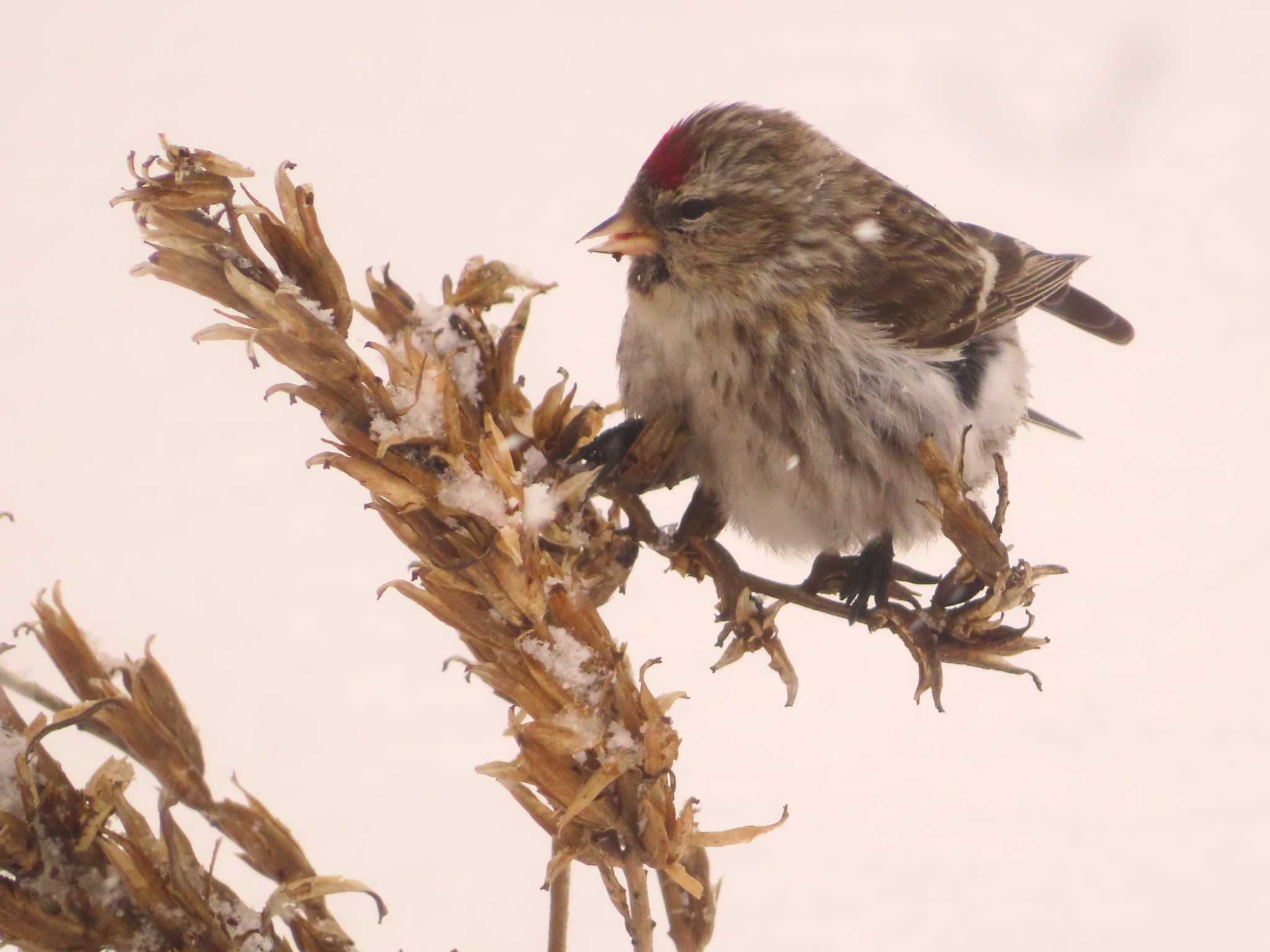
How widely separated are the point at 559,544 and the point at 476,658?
6 cm

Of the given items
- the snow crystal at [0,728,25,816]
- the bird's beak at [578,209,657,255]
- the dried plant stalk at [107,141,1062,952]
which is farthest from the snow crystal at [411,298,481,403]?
the bird's beak at [578,209,657,255]

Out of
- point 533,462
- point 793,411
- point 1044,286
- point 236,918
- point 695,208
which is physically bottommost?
point 236,918

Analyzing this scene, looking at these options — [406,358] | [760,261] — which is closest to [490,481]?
[406,358]

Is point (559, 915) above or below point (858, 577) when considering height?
below

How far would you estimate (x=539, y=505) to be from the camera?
549 mm

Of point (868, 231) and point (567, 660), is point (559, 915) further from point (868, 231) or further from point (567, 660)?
point (868, 231)

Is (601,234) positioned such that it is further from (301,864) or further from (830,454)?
(301,864)

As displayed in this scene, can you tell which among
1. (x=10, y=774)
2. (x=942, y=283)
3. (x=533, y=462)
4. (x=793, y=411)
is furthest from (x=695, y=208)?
(x=10, y=774)

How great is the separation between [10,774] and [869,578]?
64cm

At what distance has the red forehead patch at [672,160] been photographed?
1.07m

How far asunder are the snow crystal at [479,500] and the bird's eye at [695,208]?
2.08 feet

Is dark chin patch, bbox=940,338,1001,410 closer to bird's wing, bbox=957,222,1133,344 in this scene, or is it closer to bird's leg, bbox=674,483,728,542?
bird's wing, bbox=957,222,1133,344

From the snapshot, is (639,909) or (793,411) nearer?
(639,909)

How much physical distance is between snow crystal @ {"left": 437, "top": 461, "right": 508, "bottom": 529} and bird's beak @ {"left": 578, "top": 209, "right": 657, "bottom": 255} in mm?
534
